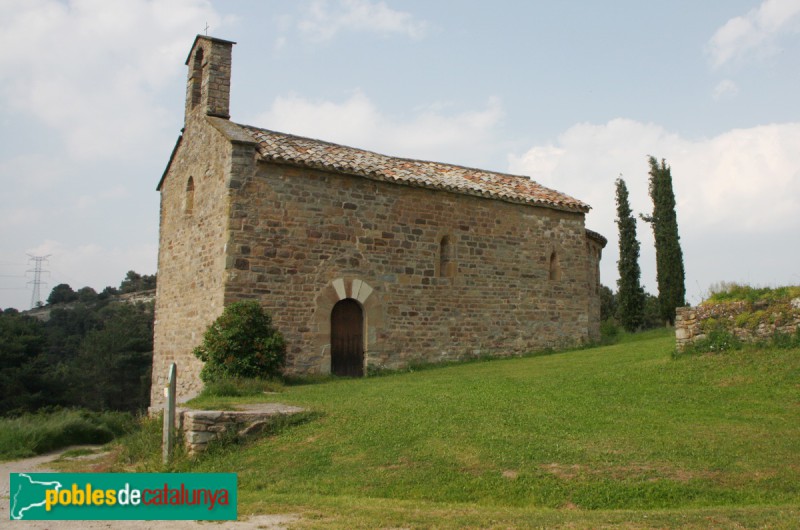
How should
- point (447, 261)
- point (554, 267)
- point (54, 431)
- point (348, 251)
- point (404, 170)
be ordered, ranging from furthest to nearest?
1. point (554, 267)
2. point (447, 261)
3. point (404, 170)
4. point (348, 251)
5. point (54, 431)

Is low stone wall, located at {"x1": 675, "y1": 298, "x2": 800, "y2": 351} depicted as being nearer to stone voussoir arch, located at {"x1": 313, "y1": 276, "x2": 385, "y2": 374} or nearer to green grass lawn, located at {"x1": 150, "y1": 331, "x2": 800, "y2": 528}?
green grass lawn, located at {"x1": 150, "y1": 331, "x2": 800, "y2": 528}

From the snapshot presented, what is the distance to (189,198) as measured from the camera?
58.1 ft

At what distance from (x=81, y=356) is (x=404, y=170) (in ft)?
105

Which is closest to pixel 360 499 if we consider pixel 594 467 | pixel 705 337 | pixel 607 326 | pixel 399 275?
pixel 594 467

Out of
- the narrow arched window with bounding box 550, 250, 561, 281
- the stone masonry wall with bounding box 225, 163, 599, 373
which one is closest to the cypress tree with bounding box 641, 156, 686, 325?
the stone masonry wall with bounding box 225, 163, 599, 373

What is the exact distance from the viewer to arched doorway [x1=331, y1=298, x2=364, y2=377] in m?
16.3

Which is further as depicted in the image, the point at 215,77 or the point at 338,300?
the point at 215,77

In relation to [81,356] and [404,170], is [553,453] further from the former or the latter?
[81,356]

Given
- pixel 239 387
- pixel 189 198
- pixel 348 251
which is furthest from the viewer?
pixel 189 198

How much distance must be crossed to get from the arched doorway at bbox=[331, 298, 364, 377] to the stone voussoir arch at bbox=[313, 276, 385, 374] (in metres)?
0.17

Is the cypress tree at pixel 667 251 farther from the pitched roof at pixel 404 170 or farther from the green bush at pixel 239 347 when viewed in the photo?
the green bush at pixel 239 347

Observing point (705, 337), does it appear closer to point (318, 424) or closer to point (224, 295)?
point (318, 424)

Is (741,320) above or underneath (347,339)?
above

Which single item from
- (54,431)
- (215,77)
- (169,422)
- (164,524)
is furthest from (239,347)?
(164,524)
